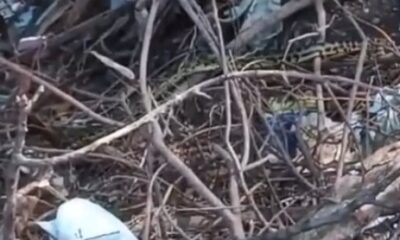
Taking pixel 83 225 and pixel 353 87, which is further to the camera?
pixel 353 87

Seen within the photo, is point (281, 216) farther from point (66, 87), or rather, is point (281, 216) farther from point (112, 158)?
point (66, 87)

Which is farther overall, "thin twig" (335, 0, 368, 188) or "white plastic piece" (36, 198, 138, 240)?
"thin twig" (335, 0, 368, 188)

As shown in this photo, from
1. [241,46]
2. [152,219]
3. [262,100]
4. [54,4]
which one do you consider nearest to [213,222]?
[152,219]

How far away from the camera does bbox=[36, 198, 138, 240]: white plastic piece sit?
1681 mm

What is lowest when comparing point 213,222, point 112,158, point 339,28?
point 339,28

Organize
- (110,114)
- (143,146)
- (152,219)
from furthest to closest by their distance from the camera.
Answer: (110,114) < (143,146) < (152,219)

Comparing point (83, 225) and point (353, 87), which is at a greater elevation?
point (83, 225)

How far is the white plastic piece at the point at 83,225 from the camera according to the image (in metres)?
1.68

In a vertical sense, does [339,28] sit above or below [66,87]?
below

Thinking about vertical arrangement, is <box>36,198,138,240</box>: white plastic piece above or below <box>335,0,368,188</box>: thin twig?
above

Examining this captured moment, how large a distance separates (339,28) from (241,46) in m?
0.25

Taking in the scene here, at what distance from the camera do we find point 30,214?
6.11ft

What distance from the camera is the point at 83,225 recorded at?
5.57ft

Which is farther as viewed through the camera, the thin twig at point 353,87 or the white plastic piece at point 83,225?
the thin twig at point 353,87
